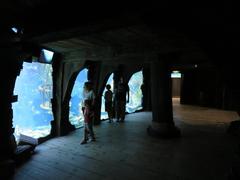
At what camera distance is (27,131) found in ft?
16.3

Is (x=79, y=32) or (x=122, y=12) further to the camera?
(x=79, y=32)

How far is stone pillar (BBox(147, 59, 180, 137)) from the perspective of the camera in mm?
5488

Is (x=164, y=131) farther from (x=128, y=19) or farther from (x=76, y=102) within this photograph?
(x=128, y=19)

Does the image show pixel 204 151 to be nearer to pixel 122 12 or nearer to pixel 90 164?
pixel 90 164

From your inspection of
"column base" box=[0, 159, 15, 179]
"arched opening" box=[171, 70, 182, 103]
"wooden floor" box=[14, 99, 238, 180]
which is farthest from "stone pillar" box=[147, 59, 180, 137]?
"arched opening" box=[171, 70, 182, 103]

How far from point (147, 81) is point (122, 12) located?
8.69 meters

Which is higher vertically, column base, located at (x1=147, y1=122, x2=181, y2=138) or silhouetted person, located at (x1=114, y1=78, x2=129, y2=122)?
silhouetted person, located at (x1=114, y1=78, x2=129, y2=122)

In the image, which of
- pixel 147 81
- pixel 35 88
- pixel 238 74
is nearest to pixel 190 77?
pixel 147 81

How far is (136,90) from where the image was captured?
1073cm

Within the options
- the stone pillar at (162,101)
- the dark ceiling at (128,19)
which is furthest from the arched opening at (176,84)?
the dark ceiling at (128,19)

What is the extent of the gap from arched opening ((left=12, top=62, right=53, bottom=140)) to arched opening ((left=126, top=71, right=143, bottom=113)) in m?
5.32

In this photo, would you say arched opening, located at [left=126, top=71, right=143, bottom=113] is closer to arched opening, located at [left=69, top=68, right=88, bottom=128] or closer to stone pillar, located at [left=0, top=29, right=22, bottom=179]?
arched opening, located at [left=69, top=68, right=88, bottom=128]

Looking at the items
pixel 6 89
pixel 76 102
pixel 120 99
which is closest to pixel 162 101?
pixel 120 99

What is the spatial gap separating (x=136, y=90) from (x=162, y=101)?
17.0 ft
